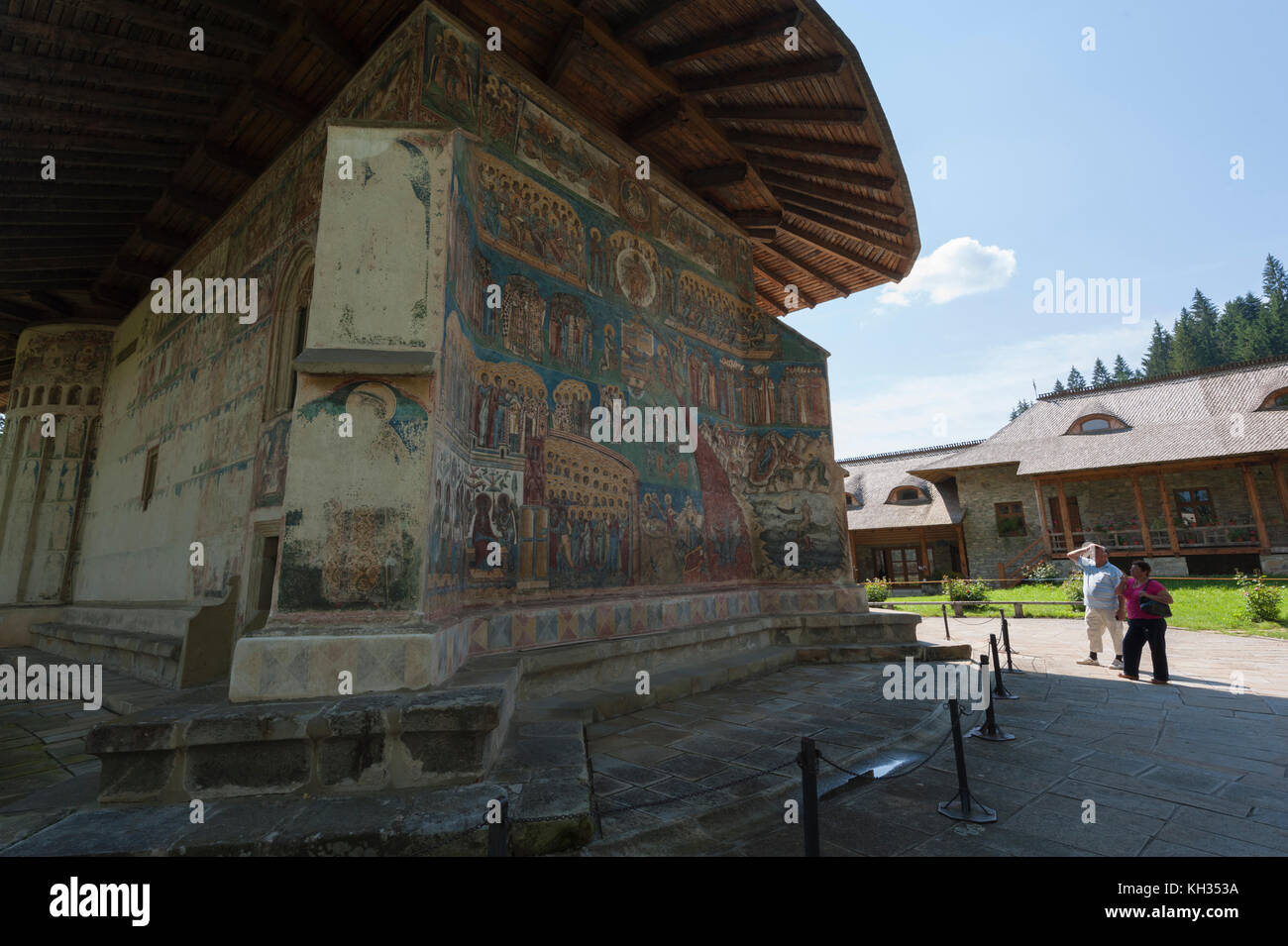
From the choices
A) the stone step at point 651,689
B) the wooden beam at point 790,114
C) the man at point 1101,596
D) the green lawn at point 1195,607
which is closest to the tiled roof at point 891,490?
the green lawn at point 1195,607

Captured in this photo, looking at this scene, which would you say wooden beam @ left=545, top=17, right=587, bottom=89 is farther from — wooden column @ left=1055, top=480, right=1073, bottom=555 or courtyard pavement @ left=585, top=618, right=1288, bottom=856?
wooden column @ left=1055, top=480, right=1073, bottom=555

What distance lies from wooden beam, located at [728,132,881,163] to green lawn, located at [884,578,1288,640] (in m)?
11.9

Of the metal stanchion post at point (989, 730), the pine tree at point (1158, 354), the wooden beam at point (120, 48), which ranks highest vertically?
the pine tree at point (1158, 354)

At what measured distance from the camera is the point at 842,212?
1048cm

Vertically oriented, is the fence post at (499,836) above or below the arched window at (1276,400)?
below

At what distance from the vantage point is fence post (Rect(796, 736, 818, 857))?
230 cm

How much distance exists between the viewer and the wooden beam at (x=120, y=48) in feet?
18.6

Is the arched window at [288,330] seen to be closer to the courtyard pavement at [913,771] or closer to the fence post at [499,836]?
the courtyard pavement at [913,771]

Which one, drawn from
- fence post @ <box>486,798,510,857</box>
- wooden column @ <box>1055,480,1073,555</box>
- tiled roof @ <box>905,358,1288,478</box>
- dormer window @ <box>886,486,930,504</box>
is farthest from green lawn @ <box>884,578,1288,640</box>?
fence post @ <box>486,798,510,857</box>

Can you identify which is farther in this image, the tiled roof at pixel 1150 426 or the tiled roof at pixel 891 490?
the tiled roof at pixel 891 490

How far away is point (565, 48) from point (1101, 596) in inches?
413

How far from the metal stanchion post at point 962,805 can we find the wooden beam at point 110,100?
10.6m

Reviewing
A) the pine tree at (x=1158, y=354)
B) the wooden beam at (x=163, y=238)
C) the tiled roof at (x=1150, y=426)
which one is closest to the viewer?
the wooden beam at (x=163, y=238)

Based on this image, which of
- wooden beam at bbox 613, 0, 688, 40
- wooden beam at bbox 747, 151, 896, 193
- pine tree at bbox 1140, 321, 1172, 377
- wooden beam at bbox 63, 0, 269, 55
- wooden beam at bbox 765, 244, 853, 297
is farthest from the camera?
pine tree at bbox 1140, 321, 1172, 377
